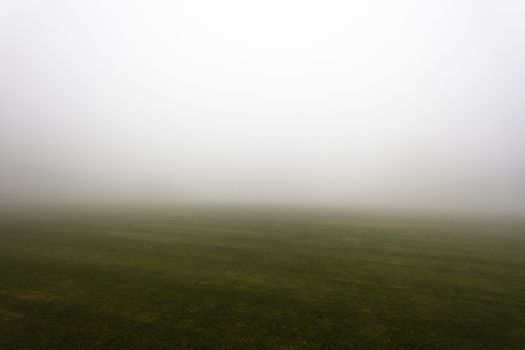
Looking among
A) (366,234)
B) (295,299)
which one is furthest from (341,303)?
(366,234)

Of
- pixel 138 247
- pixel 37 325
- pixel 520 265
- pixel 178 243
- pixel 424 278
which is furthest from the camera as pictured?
pixel 178 243

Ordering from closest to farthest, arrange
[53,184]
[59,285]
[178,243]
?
[59,285] → [178,243] → [53,184]

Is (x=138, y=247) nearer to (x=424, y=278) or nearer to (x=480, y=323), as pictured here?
(x=424, y=278)

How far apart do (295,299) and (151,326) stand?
4.17 meters

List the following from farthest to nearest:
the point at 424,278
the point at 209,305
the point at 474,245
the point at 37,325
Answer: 1. the point at 474,245
2. the point at 424,278
3. the point at 209,305
4. the point at 37,325

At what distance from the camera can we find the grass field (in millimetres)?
6574

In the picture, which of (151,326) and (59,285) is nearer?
(151,326)

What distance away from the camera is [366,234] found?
2177 centimetres

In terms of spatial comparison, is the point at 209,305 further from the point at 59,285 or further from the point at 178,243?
the point at 178,243

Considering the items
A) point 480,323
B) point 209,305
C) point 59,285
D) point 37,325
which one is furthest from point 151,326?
point 480,323

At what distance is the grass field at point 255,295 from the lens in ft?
21.6

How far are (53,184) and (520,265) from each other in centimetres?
15346

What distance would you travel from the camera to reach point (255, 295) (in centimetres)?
904

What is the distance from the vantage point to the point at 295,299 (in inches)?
346
